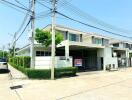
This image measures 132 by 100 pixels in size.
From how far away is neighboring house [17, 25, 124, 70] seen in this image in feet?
66.8

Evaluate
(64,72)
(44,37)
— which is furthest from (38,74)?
(44,37)

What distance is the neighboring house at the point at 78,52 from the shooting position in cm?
2038

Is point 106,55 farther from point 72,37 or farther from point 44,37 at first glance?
point 44,37

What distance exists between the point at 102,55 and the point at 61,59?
10289 mm

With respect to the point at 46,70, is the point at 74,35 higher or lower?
higher

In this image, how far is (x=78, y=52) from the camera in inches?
1356

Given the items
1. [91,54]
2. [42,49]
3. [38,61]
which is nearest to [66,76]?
[38,61]

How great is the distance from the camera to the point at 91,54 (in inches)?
1337

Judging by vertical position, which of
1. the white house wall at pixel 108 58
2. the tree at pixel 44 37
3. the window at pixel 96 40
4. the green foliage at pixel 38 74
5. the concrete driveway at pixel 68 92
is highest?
the window at pixel 96 40

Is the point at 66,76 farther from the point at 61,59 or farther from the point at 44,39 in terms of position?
the point at 44,39

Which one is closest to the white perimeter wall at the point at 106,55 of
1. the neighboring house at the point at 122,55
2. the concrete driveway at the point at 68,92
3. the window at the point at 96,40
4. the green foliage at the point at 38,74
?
the neighboring house at the point at 122,55

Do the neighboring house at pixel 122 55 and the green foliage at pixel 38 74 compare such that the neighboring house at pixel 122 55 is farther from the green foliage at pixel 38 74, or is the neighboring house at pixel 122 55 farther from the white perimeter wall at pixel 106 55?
the green foliage at pixel 38 74

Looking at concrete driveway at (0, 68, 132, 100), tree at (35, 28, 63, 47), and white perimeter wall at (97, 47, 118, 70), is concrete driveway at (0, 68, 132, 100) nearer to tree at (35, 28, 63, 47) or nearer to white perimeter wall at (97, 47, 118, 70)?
tree at (35, 28, 63, 47)

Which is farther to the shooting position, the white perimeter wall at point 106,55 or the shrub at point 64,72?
the white perimeter wall at point 106,55
